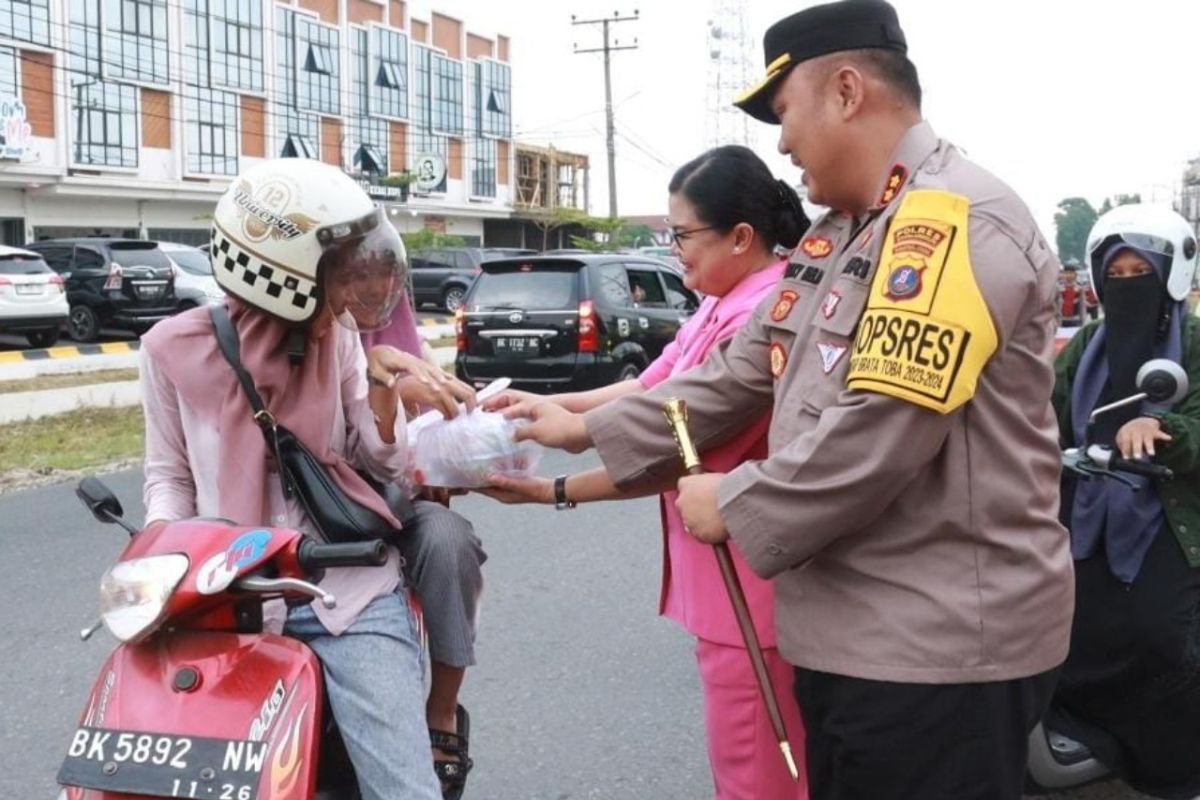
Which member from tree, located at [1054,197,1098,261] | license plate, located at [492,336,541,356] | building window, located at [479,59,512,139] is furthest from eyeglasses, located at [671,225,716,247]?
tree, located at [1054,197,1098,261]

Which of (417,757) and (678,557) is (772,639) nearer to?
(678,557)

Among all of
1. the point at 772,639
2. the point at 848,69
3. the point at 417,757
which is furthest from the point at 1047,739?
the point at 848,69

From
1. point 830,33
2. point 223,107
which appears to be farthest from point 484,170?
point 830,33

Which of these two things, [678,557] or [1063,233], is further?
[1063,233]

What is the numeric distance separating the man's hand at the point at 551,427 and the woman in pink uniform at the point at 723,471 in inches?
1.0

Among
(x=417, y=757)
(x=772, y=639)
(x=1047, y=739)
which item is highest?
(x=772, y=639)

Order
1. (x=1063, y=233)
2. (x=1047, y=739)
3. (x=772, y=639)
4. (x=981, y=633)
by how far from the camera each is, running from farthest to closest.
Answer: (x=1063, y=233) < (x=1047, y=739) < (x=772, y=639) < (x=981, y=633)

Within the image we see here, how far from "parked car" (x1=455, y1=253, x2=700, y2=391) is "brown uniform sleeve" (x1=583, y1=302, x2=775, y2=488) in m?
9.16

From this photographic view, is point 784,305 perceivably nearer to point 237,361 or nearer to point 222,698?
point 237,361

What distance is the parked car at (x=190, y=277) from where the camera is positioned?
20.9 meters

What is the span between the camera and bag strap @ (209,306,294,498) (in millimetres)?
2250

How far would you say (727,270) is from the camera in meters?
2.57

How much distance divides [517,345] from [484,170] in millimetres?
51589

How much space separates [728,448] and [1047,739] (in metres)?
1.55
